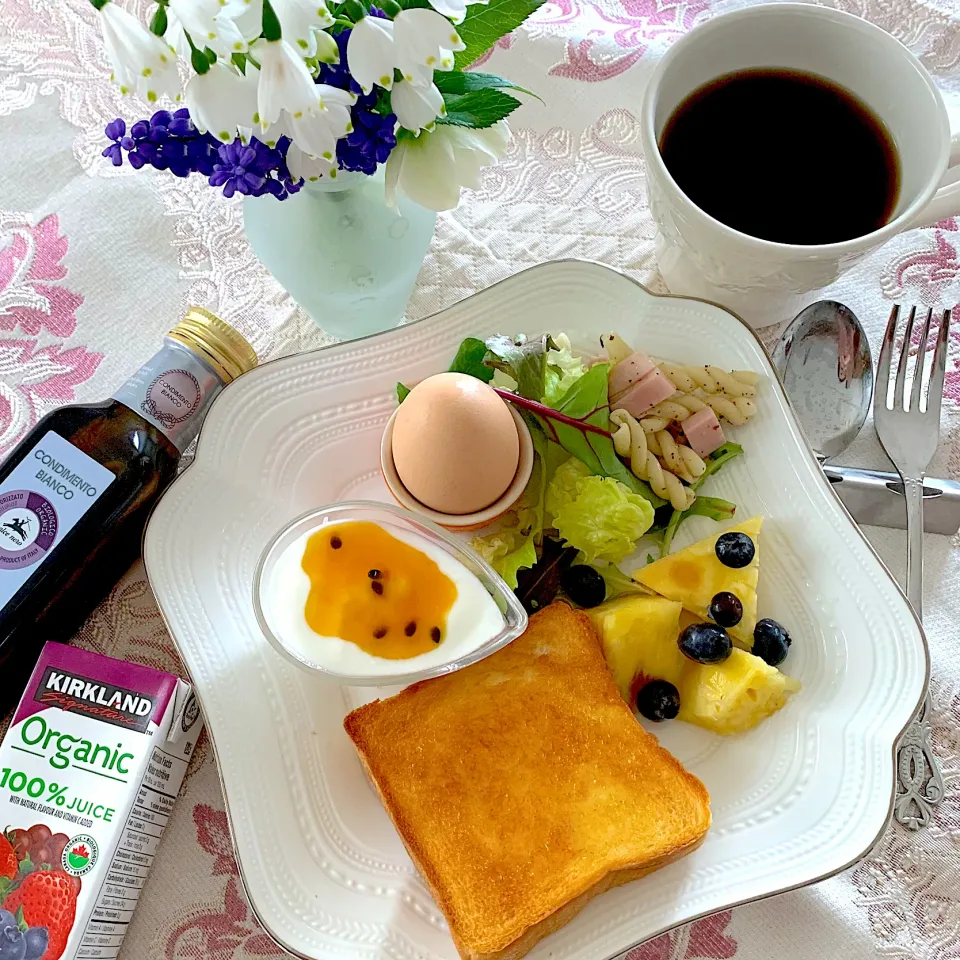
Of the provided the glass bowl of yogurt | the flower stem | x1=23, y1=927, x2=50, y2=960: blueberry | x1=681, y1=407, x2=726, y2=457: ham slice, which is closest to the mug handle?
x1=681, y1=407, x2=726, y2=457: ham slice

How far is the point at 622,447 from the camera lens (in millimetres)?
1030

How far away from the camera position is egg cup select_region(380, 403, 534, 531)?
1.01 m

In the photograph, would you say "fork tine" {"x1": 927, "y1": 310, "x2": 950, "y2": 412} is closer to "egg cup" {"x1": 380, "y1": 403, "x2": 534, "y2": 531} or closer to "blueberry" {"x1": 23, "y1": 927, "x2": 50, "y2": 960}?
"egg cup" {"x1": 380, "y1": 403, "x2": 534, "y2": 531}

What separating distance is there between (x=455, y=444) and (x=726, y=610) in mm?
350

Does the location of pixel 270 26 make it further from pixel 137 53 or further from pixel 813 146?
pixel 813 146

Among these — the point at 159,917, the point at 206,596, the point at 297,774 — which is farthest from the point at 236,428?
the point at 159,917

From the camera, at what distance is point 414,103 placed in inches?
25.2

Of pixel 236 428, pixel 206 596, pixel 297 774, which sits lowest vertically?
pixel 297 774

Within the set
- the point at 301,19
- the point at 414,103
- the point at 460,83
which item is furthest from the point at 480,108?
the point at 301,19

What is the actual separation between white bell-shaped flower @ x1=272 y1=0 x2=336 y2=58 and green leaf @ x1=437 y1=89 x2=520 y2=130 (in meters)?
0.22

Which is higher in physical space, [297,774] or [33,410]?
[33,410]

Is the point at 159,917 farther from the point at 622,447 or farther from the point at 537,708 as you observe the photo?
the point at 622,447

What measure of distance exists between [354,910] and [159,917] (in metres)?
0.21

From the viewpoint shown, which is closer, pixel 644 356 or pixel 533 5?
pixel 533 5
